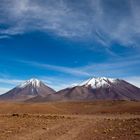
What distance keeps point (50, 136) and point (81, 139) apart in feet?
6.89

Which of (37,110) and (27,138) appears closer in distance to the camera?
(27,138)

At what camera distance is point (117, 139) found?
18297 millimetres

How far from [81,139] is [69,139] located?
698 millimetres

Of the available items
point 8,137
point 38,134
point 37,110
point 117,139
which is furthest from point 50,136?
point 37,110

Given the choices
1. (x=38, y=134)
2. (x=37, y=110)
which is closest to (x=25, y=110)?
(x=37, y=110)

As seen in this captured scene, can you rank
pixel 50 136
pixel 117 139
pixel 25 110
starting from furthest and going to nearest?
pixel 25 110, pixel 50 136, pixel 117 139

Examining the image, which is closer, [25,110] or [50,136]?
[50,136]

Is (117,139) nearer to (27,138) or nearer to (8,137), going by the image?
(27,138)

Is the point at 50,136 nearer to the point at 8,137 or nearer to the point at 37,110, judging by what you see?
the point at 8,137

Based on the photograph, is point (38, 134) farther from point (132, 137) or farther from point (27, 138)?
point (132, 137)

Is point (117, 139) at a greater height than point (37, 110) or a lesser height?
lesser

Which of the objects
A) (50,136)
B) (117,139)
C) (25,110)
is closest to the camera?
(117,139)

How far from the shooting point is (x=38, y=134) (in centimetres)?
2052

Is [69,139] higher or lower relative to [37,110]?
lower
